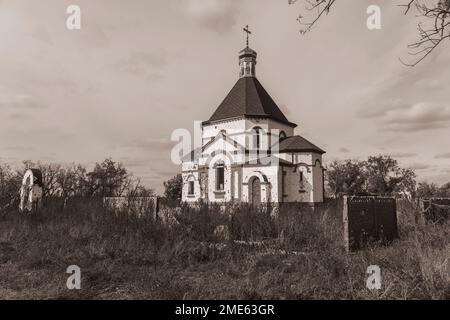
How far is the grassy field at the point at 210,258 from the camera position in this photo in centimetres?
458

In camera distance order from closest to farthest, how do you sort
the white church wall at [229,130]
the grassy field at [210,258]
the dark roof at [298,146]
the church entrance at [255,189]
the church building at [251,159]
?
the grassy field at [210,258] → the church entrance at [255,189] → the church building at [251,159] → the dark roof at [298,146] → the white church wall at [229,130]

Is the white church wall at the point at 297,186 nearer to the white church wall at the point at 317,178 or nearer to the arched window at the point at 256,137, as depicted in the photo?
the white church wall at the point at 317,178

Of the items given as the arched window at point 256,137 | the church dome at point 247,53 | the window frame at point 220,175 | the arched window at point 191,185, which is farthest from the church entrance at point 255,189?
the church dome at point 247,53

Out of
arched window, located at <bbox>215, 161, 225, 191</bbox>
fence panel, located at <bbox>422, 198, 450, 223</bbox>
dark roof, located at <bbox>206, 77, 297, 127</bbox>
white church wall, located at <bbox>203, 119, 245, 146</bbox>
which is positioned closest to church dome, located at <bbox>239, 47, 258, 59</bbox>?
dark roof, located at <bbox>206, 77, 297, 127</bbox>

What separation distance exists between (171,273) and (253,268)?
138 centimetres

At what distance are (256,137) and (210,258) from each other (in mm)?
20751

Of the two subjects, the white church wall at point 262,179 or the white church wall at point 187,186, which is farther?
the white church wall at point 187,186

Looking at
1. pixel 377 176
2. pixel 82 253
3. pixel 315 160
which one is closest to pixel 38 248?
pixel 82 253

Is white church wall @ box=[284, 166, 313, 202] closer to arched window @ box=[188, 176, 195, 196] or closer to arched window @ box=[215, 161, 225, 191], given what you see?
arched window @ box=[215, 161, 225, 191]

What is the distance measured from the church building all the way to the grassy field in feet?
47.9

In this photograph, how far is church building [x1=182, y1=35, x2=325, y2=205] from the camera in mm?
24266

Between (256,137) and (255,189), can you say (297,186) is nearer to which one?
(255,189)

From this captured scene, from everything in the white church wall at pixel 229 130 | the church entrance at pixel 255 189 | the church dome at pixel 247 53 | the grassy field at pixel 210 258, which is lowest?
the grassy field at pixel 210 258

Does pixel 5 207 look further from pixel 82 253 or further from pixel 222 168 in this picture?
pixel 222 168
